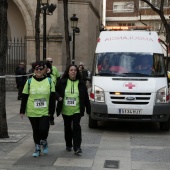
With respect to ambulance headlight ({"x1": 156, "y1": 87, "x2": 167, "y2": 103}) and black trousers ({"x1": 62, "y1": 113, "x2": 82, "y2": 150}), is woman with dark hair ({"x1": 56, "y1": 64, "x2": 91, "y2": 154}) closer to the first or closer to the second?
black trousers ({"x1": 62, "y1": 113, "x2": 82, "y2": 150})

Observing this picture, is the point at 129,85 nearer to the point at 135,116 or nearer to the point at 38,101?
the point at 135,116

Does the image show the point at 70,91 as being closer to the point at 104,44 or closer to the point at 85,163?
the point at 85,163

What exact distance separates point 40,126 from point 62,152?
0.86 meters

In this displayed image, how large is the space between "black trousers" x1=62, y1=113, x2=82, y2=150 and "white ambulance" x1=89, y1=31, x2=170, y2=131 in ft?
8.04

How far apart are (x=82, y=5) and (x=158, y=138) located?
76.0ft

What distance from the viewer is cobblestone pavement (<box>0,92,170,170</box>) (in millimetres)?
7098

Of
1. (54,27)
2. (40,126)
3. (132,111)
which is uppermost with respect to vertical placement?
(54,27)

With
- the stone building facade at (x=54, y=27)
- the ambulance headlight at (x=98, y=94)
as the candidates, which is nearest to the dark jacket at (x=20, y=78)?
the stone building facade at (x=54, y=27)

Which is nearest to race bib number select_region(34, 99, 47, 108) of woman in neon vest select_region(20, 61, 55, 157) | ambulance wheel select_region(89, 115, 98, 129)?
woman in neon vest select_region(20, 61, 55, 157)

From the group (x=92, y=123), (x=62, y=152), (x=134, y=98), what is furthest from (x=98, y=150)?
(x=92, y=123)

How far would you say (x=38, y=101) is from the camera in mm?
7570

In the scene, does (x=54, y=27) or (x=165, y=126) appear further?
(x=54, y=27)

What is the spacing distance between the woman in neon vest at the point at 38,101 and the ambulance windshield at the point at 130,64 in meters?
3.60

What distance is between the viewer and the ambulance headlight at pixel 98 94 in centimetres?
1045
